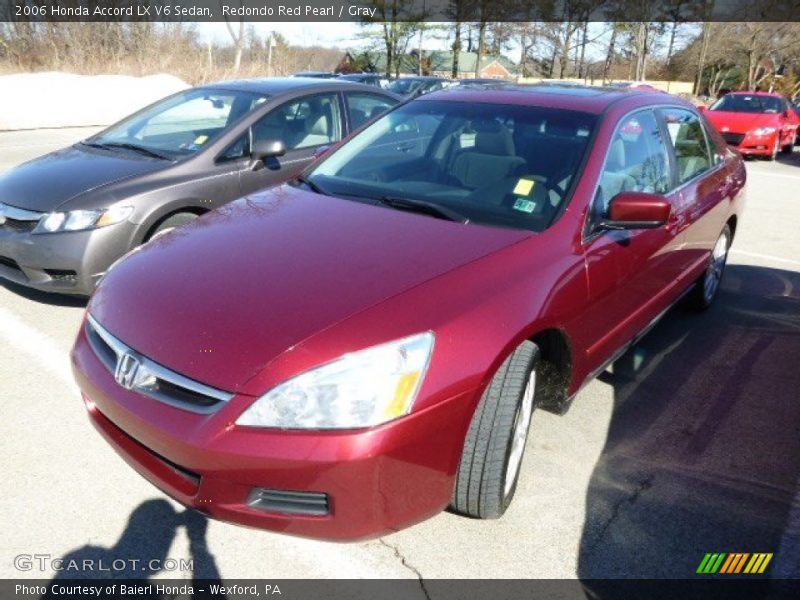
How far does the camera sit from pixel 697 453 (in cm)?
309

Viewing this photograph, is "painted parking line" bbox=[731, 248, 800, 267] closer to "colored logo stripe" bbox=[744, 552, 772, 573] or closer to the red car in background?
"colored logo stripe" bbox=[744, 552, 772, 573]

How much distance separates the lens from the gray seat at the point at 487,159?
306 cm

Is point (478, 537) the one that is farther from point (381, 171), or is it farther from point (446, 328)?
point (381, 171)

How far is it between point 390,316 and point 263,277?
0.57 m

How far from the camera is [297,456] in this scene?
189 centimetres

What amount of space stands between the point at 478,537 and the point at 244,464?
101 centimetres

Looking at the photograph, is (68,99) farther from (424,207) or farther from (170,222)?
(424,207)

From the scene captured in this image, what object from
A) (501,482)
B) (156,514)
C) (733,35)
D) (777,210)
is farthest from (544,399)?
(733,35)

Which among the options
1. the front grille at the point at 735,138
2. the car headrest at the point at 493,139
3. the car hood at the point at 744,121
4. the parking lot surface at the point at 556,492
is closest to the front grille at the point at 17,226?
the parking lot surface at the point at 556,492

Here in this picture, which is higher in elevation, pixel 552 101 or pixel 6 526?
pixel 552 101

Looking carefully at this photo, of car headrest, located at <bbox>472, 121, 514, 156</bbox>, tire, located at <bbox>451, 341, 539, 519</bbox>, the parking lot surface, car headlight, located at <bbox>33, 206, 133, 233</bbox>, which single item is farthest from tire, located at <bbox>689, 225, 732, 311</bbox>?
car headlight, located at <bbox>33, 206, 133, 233</bbox>

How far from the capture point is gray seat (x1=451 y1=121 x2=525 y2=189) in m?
3.06

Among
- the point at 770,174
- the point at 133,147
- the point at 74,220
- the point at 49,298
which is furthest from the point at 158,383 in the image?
the point at 770,174

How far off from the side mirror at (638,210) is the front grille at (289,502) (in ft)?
5.73
